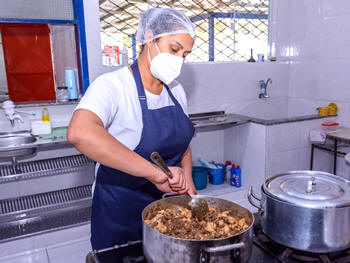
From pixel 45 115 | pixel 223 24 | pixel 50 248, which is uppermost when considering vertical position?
pixel 223 24

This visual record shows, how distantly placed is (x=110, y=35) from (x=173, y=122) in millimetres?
1942

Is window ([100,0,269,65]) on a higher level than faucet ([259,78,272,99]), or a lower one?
higher

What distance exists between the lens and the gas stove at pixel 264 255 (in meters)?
0.89

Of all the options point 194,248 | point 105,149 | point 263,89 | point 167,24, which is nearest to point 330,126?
point 263,89

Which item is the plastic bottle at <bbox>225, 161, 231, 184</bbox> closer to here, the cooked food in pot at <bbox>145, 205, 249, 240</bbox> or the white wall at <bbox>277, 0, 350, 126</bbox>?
the white wall at <bbox>277, 0, 350, 126</bbox>

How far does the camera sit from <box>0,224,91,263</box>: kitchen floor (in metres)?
2.31

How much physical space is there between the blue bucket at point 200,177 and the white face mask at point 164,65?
6.55 ft

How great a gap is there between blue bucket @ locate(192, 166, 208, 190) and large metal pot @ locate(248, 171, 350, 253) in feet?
7.52

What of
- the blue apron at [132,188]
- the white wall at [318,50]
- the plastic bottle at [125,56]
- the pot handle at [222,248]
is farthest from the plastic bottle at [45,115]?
the white wall at [318,50]

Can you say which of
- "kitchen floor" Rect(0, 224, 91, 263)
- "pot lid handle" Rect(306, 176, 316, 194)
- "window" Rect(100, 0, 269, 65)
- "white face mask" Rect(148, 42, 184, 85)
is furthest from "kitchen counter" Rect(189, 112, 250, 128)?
"pot lid handle" Rect(306, 176, 316, 194)

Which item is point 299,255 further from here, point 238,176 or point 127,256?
point 238,176

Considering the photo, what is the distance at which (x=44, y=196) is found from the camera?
2.82 metres

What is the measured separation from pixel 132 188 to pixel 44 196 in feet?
5.76

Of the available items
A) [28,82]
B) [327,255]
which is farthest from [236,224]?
[28,82]
